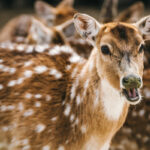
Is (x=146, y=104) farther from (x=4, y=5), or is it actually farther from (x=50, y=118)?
(x=4, y=5)

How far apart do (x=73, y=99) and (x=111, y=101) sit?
0.32 metres

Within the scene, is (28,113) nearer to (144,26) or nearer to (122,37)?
(122,37)

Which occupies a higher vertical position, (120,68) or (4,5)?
(120,68)

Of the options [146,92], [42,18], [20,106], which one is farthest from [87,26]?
[42,18]

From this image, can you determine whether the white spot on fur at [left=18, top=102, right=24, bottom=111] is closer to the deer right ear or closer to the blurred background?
the deer right ear

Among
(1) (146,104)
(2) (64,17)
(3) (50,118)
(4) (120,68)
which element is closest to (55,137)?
(3) (50,118)

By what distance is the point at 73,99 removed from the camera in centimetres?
255

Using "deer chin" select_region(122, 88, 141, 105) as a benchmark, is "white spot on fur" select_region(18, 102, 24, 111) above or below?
below

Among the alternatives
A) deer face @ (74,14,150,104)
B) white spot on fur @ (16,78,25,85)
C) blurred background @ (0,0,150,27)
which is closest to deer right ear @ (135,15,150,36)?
deer face @ (74,14,150,104)

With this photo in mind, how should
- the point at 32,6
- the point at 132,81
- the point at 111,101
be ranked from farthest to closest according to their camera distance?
the point at 32,6, the point at 111,101, the point at 132,81

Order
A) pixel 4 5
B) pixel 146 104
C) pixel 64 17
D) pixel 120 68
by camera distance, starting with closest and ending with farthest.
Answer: pixel 120 68 < pixel 146 104 < pixel 64 17 < pixel 4 5

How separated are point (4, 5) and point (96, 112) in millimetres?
9491

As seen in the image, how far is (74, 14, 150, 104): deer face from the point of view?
6.98ft

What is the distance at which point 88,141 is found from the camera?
8.20ft
